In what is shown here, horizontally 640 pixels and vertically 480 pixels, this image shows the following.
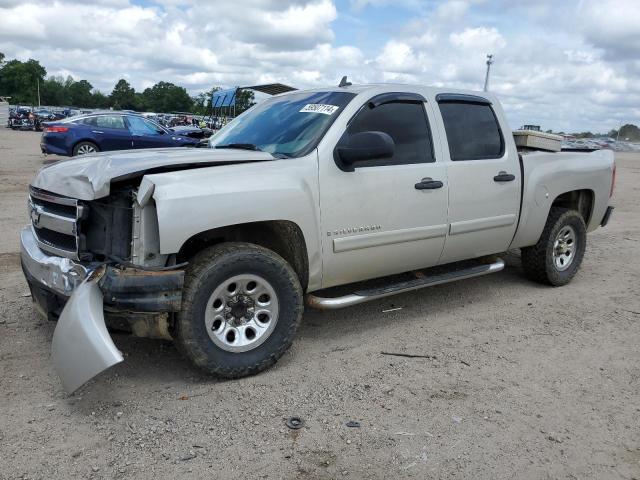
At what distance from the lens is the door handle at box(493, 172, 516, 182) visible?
15.9 ft

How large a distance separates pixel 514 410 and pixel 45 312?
119 inches

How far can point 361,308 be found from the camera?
4.99 metres

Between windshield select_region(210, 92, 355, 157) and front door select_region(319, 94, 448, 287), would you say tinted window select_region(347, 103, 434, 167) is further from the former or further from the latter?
windshield select_region(210, 92, 355, 157)

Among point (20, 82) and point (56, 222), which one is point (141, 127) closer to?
point (56, 222)

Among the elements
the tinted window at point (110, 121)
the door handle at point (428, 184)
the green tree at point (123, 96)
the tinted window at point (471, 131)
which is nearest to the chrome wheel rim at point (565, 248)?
the tinted window at point (471, 131)

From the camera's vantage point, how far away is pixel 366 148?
3.71m

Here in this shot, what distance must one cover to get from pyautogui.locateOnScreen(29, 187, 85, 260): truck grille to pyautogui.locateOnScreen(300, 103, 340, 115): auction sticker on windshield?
6.03 ft

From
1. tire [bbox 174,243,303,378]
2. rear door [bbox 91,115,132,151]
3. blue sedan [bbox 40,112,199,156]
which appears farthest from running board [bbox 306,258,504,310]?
rear door [bbox 91,115,132,151]

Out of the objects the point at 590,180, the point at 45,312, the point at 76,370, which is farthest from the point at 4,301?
the point at 590,180

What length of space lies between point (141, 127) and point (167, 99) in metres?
103

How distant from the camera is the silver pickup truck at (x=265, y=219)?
3186 mm

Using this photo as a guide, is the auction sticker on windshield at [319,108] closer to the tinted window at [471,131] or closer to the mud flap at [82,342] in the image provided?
the tinted window at [471,131]

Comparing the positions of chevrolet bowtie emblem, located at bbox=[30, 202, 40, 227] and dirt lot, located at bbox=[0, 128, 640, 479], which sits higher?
chevrolet bowtie emblem, located at bbox=[30, 202, 40, 227]

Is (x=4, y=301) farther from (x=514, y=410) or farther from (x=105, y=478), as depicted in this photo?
(x=514, y=410)
